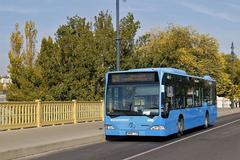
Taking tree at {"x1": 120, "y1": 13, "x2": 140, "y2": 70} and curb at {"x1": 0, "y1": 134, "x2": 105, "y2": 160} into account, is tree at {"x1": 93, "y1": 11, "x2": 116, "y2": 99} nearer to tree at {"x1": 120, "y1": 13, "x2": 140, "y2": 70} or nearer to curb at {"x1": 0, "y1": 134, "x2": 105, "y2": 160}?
tree at {"x1": 120, "y1": 13, "x2": 140, "y2": 70}

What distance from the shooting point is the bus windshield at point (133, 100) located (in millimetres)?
18922

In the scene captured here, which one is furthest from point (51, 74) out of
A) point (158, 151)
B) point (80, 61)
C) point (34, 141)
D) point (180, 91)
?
point (158, 151)

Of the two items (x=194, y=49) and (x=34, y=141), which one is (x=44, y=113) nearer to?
(x=34, y=141)

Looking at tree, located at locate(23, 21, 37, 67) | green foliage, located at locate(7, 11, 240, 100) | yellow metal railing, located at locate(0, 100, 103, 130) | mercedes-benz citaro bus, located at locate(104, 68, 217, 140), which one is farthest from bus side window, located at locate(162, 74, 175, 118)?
tree, located at locate(23, 21, 37, 67)

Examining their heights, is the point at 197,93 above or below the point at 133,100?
above

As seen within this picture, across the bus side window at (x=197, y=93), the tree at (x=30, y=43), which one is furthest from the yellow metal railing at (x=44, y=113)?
the tree at (x=30, y=43)

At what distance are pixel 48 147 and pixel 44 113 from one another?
323 inches

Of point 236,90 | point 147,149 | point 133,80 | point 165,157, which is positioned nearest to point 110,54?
point 133,80

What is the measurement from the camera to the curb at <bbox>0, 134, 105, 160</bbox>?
13964mm

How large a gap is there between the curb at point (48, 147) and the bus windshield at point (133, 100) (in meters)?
1.34

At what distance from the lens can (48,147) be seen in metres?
16.1

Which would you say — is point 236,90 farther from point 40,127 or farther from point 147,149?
point 147,149

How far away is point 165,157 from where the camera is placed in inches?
551

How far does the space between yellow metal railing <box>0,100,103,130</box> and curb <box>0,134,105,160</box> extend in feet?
12.5
